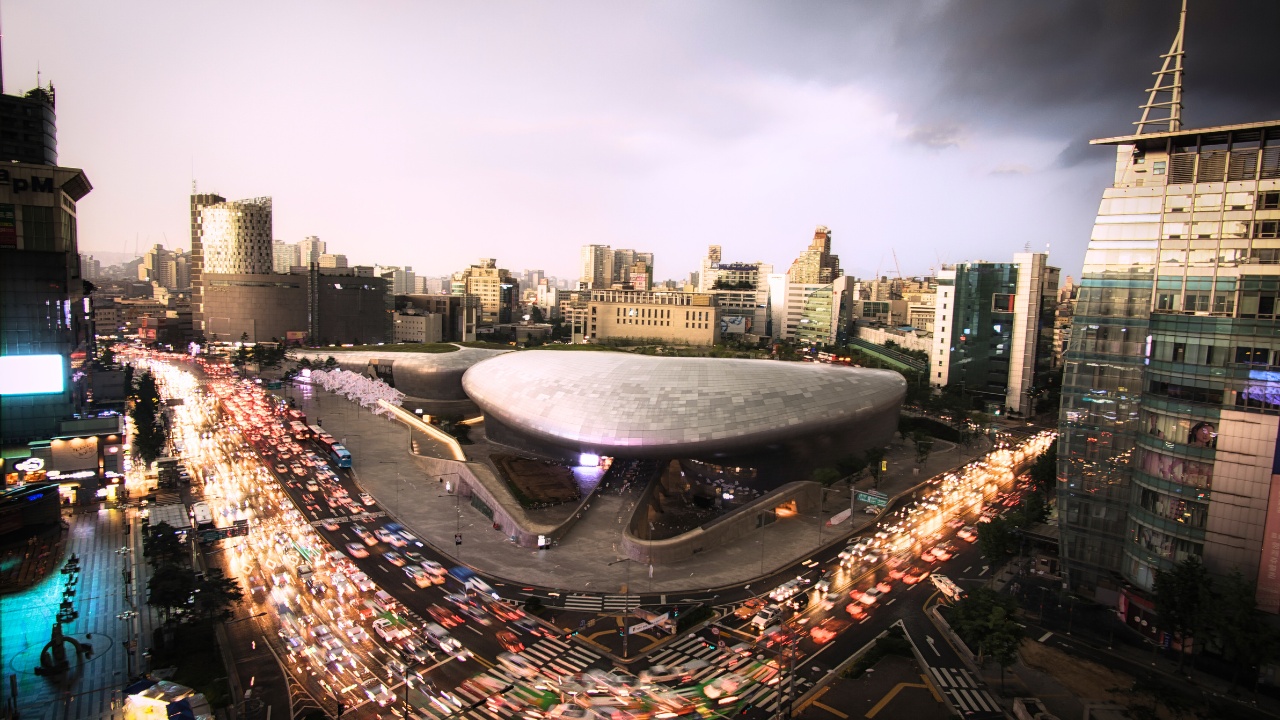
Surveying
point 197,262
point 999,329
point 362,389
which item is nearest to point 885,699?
point 362,389

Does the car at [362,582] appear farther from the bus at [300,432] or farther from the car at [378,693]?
the bus at [300,432]

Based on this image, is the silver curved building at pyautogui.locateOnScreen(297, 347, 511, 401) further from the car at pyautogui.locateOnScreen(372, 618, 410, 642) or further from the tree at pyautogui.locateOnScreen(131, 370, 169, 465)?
the car at pyautogui.locateOnScreen(372, 618, 410, 642)

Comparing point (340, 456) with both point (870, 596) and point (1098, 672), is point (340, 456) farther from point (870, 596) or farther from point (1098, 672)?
point (1098, 672)

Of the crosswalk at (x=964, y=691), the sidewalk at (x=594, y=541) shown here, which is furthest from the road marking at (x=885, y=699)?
the sidewalk at (x=594, y=541)

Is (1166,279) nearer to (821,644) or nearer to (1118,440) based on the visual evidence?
(1118,440)

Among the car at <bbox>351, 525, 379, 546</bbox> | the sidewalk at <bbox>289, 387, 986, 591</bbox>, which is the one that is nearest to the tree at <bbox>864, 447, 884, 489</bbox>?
the sidewalk at <bbox>289, 387, 986, 591</bbox>
